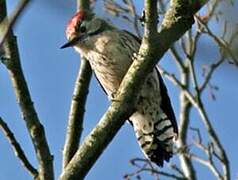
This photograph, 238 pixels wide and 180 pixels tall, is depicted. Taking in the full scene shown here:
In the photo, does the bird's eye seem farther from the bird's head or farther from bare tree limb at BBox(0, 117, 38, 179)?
bare tree limb at BBox(0, 117, 38, 179)

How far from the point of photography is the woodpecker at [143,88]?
4.86 meters

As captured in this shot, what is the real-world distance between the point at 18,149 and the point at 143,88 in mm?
1512

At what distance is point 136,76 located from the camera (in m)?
2.97

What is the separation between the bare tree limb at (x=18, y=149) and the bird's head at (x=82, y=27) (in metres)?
1.64

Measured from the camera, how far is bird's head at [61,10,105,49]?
5.17 meters

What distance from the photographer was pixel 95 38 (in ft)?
16.8

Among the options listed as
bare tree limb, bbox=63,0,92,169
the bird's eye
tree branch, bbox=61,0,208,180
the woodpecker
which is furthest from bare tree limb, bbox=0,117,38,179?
the bird's eye

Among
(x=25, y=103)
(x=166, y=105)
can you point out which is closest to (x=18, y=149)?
(x=25, y=103)

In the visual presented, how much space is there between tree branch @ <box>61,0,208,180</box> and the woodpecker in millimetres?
1682

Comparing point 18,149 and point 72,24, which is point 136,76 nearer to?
point 18,149

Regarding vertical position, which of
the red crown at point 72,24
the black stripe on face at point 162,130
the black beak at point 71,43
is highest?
the red crown at point 72,24

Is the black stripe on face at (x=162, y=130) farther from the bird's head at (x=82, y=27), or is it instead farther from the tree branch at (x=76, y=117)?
the tree branch at (x=76, y=117)

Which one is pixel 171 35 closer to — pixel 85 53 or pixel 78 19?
pixel 85 53

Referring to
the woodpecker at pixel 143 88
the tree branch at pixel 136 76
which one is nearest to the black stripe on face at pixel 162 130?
the woodpecker at pixel 143 88
